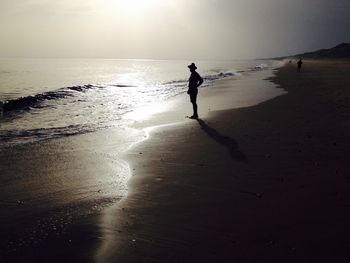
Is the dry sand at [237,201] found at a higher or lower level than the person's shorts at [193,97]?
lower

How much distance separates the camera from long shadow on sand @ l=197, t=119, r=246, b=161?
27.7 ft

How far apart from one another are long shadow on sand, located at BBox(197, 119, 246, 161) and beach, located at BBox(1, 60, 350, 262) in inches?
1.6

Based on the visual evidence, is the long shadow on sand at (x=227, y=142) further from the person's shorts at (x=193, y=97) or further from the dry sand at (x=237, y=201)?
the person's shorts at (x=193, y=97)

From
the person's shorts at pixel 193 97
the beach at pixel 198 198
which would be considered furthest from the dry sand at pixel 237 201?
the person's shorts at pixel 193 97

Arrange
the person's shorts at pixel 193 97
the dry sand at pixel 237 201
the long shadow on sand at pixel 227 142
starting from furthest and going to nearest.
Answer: the person's shorts at pixel 193 97, the long shadow on sand at pixel 227 142, the dry sand at pixel 237 201

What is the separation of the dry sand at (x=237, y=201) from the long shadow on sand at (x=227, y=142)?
3 centimetres

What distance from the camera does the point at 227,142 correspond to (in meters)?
9.98

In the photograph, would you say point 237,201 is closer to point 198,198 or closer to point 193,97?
point 198,198

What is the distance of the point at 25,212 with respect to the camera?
568cm

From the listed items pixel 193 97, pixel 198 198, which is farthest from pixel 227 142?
pixel 193 97

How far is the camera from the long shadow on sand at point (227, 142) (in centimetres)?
843

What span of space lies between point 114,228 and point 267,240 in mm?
2026

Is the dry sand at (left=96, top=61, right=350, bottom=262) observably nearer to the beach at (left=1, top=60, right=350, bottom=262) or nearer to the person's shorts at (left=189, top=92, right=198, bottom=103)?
the beach at (left=1, top=60, right=350, bottom=262)

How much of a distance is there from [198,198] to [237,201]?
2.07 feet
